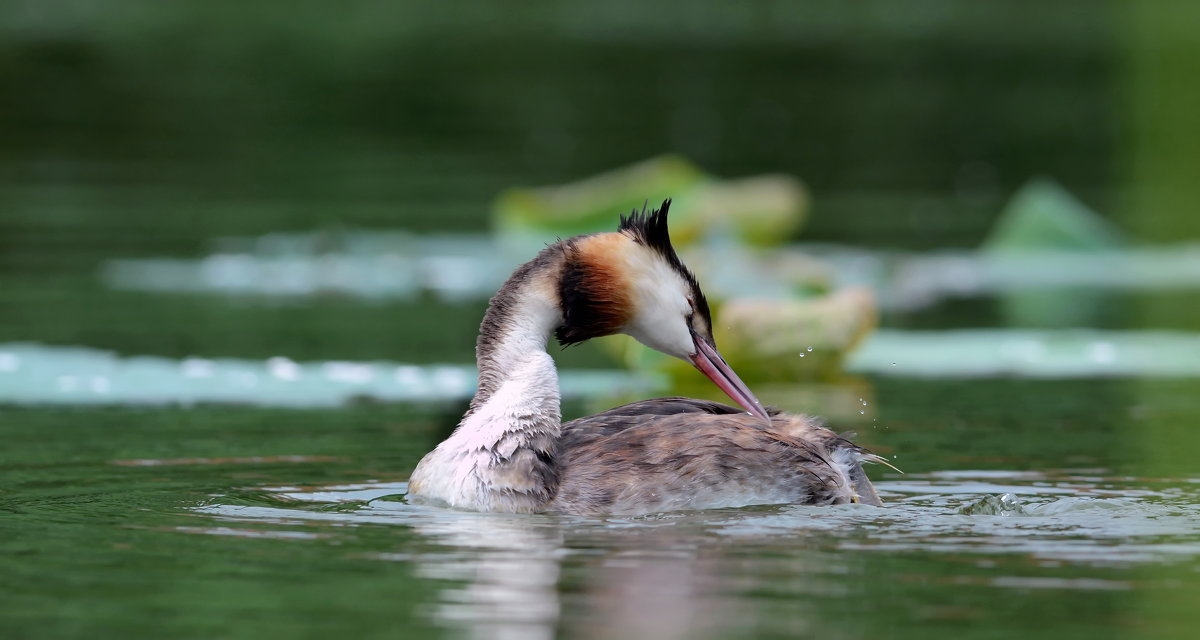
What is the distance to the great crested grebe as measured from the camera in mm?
8242

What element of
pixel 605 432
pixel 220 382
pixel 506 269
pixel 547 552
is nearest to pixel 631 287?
pixel 605 432

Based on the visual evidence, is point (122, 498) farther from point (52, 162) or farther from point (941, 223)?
point (52, 162)

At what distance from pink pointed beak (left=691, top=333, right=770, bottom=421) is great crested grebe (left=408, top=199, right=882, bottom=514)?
0.01 meters

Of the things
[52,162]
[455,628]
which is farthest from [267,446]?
[52,162]

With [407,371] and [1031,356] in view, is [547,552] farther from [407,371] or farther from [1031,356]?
[1031,356]

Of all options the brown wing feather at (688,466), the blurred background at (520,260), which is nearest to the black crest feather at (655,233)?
the brown wing feather at (688,466)

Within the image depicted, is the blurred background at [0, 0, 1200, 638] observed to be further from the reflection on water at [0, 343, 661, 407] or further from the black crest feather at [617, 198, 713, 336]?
the black crest feather at [617, 198, 713, 336]

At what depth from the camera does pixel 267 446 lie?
10.3 metres

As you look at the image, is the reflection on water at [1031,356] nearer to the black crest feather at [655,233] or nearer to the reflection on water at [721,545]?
the reflection on water at [721,545]

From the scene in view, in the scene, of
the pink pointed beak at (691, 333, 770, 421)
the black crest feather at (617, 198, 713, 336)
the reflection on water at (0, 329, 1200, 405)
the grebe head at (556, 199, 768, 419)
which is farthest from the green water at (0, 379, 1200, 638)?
the reflection on water at (0, 329, 1200, 405)

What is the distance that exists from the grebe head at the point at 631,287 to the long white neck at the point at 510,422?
0.32 feet

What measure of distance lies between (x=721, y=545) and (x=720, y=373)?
1.39 m

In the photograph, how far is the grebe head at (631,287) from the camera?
845 cm

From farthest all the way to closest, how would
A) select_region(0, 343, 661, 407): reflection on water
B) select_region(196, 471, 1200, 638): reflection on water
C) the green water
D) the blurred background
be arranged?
select_region(0, 343, 661, 407): reflection on water → the blurred background → select_region(196, 471, 1200, 638): reflection on water → the green water
